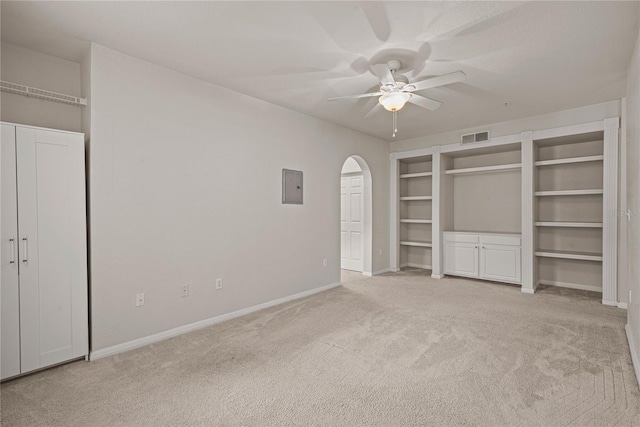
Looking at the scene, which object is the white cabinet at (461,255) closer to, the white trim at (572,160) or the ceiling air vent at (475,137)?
the white trim at (572,160)

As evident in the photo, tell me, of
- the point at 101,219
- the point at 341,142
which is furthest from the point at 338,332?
the point at 341,142

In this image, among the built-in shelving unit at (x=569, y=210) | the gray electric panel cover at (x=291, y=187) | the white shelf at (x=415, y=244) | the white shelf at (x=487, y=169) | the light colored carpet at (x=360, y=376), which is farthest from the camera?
the white shelf at (x=415, y=244)

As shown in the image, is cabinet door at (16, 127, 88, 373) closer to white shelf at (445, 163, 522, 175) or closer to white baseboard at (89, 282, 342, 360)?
white baseboard at (89, 282, 342, 360)

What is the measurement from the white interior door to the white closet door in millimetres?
4723

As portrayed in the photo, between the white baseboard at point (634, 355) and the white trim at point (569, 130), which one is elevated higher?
the white trim at point (569, 130)

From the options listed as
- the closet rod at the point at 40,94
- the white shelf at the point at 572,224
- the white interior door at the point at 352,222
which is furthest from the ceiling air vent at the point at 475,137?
the closet rod at the point at 40,94

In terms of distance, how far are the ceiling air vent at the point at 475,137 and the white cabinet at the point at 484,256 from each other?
5.09ft

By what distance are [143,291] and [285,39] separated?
2.55m

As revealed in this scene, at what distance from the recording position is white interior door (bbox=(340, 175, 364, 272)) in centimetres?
603

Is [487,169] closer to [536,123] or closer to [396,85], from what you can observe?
[536,123]

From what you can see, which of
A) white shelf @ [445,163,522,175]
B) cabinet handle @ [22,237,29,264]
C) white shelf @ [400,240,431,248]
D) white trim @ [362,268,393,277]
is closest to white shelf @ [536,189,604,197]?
white shelf @ [445,163,522,175]

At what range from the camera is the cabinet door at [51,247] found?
232cm

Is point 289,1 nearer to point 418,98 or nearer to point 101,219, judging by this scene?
point 418,98

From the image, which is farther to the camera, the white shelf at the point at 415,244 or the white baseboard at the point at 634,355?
the white shelf at the point at 415,244
